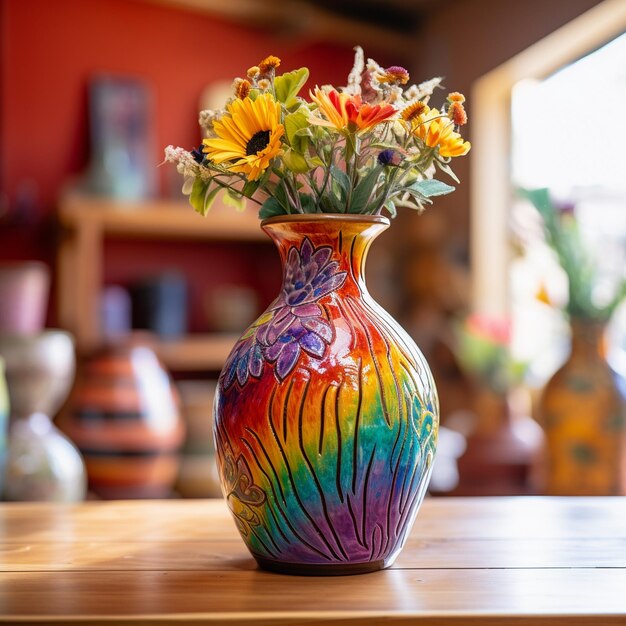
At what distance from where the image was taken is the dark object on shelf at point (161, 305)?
3727 millimetres

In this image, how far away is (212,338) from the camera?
3.80 m

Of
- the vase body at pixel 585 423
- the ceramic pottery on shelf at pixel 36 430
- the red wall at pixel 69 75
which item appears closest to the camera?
the vase body at pixel 585 423

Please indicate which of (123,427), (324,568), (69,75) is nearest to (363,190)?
(324,568)

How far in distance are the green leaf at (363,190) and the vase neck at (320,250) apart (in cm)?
2

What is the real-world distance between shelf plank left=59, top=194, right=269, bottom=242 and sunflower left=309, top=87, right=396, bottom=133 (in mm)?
→ 2785

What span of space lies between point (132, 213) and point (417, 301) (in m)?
1.16

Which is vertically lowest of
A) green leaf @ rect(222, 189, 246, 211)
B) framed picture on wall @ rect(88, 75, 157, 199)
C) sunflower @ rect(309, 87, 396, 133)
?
green leaf @ rect(222, 189, 246, 211)

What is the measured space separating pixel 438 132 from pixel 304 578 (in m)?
→ 0.41

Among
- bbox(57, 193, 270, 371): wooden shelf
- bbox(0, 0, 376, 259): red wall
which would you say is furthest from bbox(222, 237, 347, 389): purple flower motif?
bbox(0, 0, 376, 259): red wall

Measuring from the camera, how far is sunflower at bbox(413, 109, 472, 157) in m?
0.82

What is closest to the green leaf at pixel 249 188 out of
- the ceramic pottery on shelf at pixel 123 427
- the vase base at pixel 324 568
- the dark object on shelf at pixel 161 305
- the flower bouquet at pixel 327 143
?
the flower bouquet at pixel 327 143

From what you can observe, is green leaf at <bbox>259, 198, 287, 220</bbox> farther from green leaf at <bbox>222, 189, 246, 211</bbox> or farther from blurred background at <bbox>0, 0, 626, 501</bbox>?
blurred background at <bbox>0, 0, 626, 501</bbox>

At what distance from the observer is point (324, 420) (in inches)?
31.1

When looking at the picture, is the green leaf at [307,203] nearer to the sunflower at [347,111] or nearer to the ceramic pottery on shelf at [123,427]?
the sunflower at [347,111]
